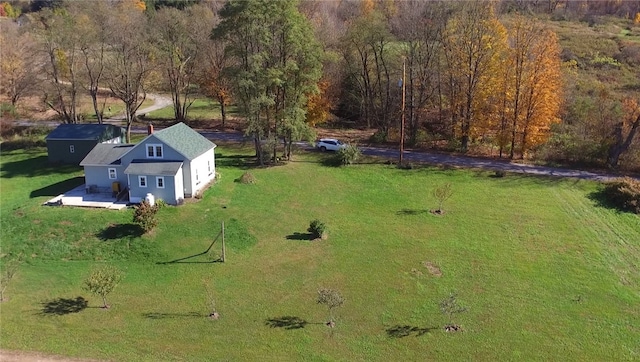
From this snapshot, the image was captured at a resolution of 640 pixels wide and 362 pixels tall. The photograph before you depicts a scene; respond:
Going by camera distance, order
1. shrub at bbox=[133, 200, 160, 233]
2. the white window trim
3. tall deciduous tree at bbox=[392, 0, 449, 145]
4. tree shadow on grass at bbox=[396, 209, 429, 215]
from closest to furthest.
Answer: shrub at bbox=[133, 200, 160, 233], tree shadow on grass at bbox=[396, 209, 429, 215], the white window trim, tall deciduous tree at bbox=[392, 0, 449, 145]

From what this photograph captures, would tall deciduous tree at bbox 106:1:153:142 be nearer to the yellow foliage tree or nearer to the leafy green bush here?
the leafy green bush

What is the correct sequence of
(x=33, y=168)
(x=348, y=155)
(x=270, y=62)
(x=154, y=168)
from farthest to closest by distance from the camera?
1. (x=348, y=155)
2. (x=33, y=168)
3. (x=270, y=62)
4. (x=154, y=168)

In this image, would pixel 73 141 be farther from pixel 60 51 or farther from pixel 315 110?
pixel 315 110

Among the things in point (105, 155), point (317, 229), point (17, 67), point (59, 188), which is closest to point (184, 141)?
point (105, 155)

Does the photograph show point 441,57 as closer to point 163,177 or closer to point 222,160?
point 222,160

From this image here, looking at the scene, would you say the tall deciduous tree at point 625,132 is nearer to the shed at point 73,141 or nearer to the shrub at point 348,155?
the shrub at point 348,155

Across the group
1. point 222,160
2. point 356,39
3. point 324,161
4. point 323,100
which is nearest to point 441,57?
point 356,39

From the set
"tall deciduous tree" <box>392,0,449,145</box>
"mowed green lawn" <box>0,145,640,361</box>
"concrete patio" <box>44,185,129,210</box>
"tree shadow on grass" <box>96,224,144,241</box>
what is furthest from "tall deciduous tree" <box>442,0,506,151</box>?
"concrete patio" <box>44,185,129,210</box>
